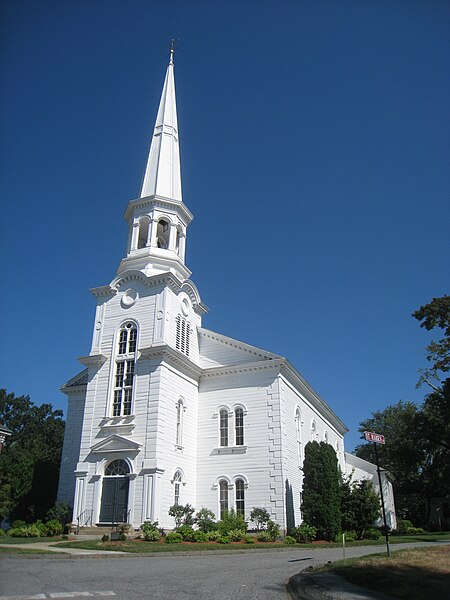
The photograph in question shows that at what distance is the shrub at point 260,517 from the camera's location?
2628 cm

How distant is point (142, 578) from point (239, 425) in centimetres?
1921

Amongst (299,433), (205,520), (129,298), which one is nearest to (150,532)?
(205,520)

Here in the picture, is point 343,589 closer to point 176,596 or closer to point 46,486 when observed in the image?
point 176,596

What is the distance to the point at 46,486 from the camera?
32438mm

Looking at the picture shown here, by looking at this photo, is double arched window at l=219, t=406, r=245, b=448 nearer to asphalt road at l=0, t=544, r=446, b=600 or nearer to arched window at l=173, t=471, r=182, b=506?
arched window at l=173, t=471, r=182, b=506

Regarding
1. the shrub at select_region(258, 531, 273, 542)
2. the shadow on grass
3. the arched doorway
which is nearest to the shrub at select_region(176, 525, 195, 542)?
the arched doorway

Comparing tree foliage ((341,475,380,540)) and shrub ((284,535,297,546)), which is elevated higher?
tree foliage ((341,475,380,540))

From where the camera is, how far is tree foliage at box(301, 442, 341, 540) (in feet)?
87.2

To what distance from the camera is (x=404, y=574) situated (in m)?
10.7

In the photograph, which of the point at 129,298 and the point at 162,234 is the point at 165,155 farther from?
the point at 129,298

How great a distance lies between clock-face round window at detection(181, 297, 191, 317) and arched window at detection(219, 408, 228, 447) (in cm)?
641

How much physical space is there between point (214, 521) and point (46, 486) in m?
11.8

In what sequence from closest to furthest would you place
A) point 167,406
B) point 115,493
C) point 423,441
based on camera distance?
point 115,493, point 167,406, point 423,441

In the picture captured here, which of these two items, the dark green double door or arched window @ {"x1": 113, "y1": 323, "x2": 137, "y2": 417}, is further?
arched window @ {"x1": 113, "y1": 323, "x2": 137, "y2": 417}
